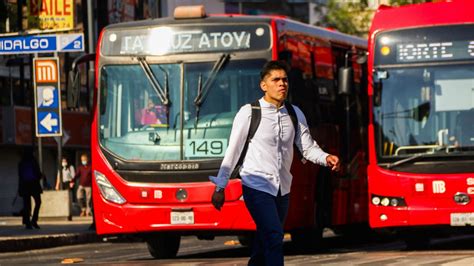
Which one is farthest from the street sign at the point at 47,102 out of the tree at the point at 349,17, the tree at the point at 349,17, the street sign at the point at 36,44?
the tree at the point at 349,17

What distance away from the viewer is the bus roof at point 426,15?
2058cm

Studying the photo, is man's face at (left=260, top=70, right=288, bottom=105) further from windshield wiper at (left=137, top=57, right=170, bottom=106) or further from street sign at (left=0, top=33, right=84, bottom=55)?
street sign at (left=0, top=33, right=84, bottom=55)

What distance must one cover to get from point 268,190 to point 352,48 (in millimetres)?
12586

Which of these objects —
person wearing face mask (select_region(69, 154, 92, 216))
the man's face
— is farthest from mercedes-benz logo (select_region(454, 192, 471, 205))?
person wearing face mask (select_region(69, 154, 92, 216))

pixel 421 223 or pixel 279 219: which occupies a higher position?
pixel 279 219

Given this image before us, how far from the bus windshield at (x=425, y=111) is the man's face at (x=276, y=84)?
28.6 ft

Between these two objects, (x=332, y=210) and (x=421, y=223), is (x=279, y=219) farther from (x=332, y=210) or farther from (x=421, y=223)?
(x=332, y=210)

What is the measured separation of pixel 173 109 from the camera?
1986 cm

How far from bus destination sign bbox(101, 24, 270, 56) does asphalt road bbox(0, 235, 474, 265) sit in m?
2.71

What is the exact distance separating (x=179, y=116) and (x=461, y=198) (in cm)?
378

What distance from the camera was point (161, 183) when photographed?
19.8 meters

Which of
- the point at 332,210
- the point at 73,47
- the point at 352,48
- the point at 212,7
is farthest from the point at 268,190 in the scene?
the point at 212,7

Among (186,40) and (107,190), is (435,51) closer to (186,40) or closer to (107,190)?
(186,40)

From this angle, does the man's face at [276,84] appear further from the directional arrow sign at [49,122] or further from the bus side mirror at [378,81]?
the directional arrow sign at [49,122]
